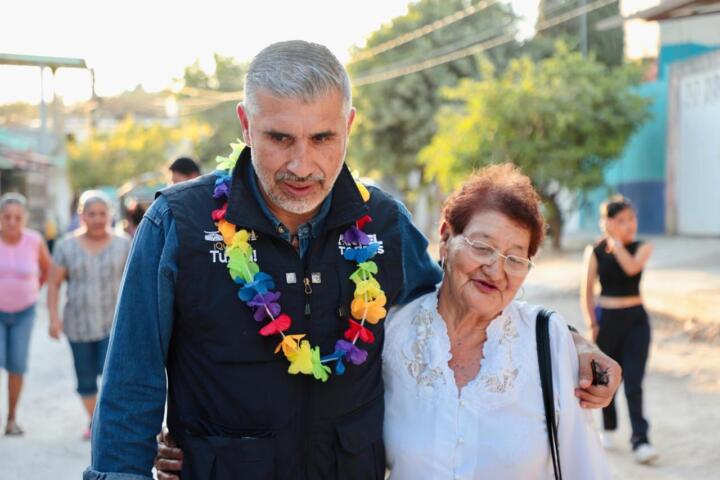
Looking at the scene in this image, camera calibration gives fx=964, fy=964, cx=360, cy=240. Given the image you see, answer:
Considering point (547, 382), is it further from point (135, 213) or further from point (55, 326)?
point (55, 326)

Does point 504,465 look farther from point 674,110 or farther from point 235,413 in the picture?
point 674,110

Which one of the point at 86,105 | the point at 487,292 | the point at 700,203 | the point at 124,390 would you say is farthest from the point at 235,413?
the point at 86,105

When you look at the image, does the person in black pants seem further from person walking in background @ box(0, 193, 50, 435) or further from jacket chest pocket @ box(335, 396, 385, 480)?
person walking in background @ box(0, 193, 50, 435)

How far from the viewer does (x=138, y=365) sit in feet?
8.95

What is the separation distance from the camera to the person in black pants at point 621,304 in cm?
744

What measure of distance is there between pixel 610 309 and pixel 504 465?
4817 millimetres

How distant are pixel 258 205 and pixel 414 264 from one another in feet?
2.37

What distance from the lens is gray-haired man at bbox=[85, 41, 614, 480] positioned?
2715 mm

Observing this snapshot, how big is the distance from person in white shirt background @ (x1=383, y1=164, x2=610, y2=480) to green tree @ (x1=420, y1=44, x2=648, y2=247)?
65.8ft

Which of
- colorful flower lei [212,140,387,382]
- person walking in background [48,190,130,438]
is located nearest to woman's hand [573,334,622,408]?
colorful flower lei [212,140,387,382]

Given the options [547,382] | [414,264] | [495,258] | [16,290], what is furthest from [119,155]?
[547,382]

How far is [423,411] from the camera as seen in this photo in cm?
330

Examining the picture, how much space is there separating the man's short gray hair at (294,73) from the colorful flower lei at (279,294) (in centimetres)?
37

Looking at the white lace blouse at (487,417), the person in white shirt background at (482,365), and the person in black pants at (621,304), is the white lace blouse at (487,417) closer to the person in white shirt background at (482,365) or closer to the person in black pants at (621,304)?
the person in white shirt background at (482,365)
